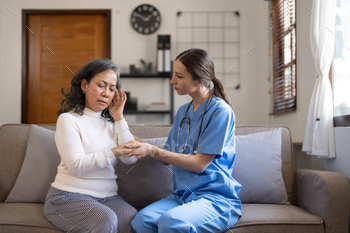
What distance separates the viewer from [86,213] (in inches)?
59.0

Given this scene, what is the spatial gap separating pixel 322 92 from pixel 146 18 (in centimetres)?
279

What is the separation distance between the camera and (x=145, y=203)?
192 centimetres

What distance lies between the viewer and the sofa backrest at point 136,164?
1927mm

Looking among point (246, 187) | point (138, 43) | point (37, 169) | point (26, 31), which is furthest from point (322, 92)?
point (26, 31)

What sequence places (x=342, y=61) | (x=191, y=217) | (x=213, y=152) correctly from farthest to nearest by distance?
(x=342, y=61)
(x=213, y=152)
(x=191, y=217)

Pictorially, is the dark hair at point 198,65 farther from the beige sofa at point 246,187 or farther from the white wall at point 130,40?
the white wall at point 130,40

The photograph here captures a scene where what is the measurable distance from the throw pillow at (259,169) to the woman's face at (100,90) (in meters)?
0.72

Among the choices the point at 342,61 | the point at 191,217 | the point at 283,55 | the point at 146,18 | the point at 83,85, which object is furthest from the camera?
the point at 146,18

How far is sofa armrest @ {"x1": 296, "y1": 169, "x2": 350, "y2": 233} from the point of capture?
1649mm

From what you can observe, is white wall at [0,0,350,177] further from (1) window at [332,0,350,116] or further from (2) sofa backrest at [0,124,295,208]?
(2) sofa backrest at [0,124,295,208]

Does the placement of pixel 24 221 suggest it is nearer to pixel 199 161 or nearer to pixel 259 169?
pixel 199 161

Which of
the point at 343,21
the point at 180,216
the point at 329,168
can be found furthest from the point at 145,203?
the point at 343,21

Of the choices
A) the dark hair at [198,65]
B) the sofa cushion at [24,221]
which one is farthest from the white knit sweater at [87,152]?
the dark hair at [198,65]

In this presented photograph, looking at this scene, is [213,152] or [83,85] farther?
[83,85]
